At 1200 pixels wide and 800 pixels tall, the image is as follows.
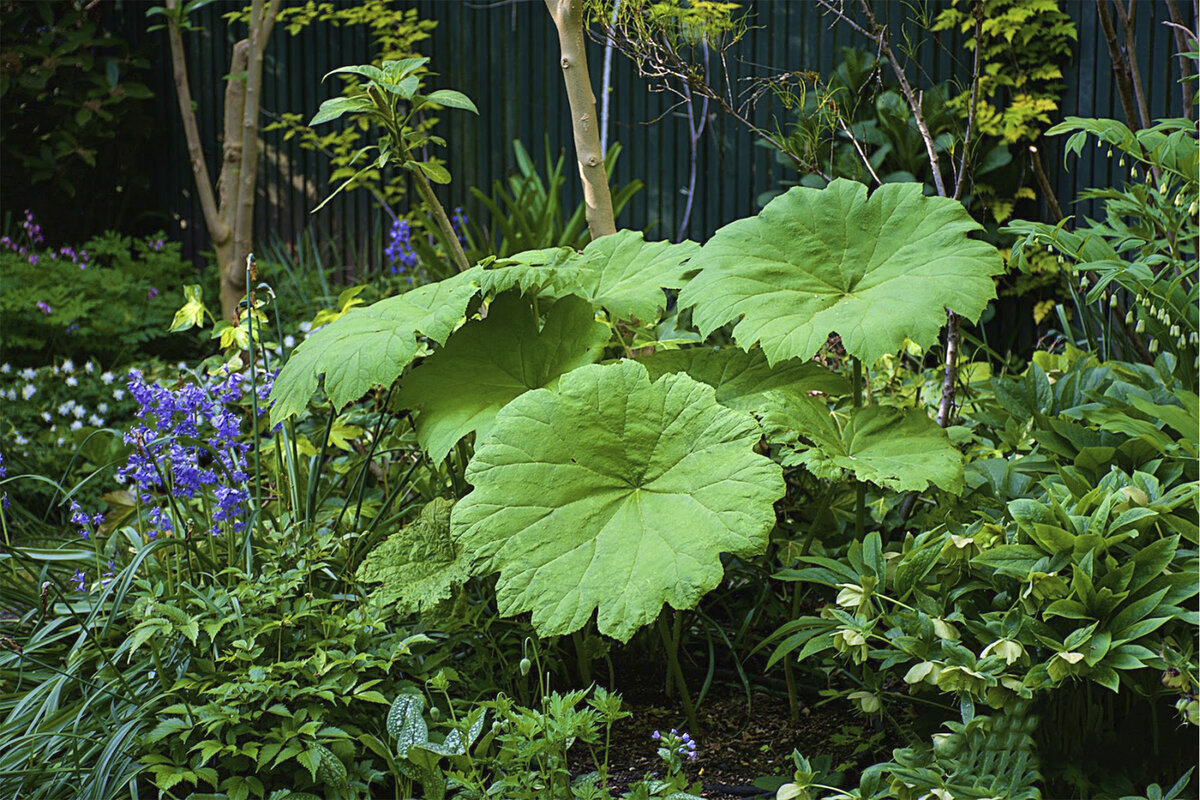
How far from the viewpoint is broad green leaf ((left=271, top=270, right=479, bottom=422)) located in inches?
71.4

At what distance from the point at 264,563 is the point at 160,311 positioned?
380cm

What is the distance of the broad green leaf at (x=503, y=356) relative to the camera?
1952 millimetres

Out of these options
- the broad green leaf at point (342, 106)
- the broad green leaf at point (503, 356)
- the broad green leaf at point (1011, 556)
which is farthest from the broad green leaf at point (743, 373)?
the broad green leaf at point (342, 106)

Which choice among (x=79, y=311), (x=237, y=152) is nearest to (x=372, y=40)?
(x=237, y=152)

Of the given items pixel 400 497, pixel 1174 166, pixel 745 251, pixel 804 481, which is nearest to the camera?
pixel 1174 166

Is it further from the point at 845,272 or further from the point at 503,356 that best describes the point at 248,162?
the point at 845,272

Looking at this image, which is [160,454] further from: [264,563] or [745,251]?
[745,251]

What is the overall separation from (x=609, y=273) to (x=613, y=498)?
24.0 inches

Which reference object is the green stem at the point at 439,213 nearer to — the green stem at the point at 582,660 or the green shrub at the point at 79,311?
the green stem at the point at 582,660

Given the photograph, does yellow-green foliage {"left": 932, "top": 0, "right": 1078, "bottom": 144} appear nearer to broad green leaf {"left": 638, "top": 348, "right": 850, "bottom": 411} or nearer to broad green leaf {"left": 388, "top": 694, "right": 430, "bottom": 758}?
broad green leaf {"left": 638, "top": 348, "right": 850, "bottom": 411}

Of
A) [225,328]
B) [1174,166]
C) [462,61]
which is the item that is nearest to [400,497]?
[225,328]

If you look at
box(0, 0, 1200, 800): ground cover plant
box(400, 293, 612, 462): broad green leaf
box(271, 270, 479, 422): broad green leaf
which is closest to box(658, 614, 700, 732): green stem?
box(0, 0, 1200, 800): ground cover plant

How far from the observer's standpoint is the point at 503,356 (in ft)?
6.63

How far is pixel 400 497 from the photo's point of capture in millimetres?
2385
